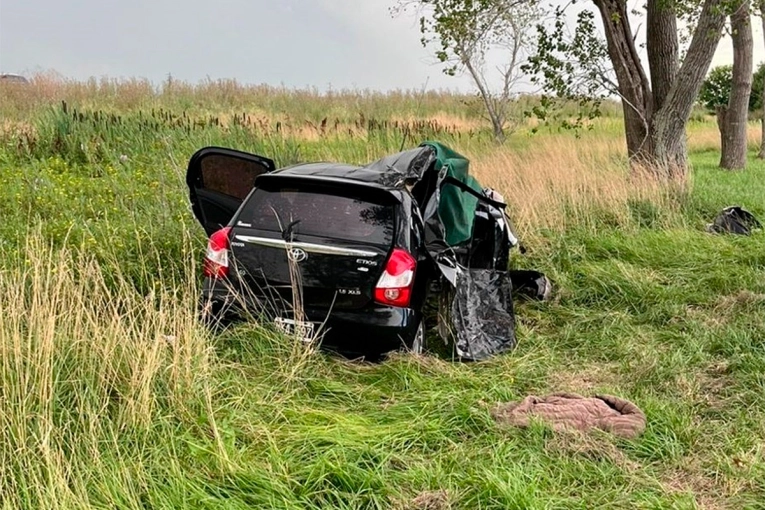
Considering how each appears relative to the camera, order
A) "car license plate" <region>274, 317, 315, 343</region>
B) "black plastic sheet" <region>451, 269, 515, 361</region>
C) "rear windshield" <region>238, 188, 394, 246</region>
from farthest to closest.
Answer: "black plastic sheet" <region>451, 269, 515, 361</region> → "rear windshield" <region>238, 188, 394, 246</region> → "car license plate" <region>274, 317, 315, 343</region>

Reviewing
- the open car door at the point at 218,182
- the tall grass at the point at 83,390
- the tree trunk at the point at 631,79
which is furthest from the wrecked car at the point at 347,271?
the tree trunk at the point at 631,79

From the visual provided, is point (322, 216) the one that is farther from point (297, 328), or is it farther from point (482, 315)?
point (482, 315)

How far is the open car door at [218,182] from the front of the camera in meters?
5.61

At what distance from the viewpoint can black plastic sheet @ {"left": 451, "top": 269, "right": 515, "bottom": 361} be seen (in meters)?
4.76

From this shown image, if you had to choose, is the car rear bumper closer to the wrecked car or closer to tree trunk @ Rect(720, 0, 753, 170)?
the wrecked car

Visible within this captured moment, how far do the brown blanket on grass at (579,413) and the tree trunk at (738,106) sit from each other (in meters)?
12.9

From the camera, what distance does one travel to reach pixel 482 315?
5.00 meters

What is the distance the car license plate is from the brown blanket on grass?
1.36m

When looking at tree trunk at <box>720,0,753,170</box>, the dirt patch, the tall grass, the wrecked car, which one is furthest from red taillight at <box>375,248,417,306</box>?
tree trunk at <box>720,0,753,170</box>

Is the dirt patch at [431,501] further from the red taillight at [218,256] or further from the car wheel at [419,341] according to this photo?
the red taillight at [218,256]

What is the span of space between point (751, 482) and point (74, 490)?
3.11 meters

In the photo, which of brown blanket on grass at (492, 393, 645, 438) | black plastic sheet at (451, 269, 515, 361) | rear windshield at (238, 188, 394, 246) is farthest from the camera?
black plastic sheet at (451, 269, 515, 361)

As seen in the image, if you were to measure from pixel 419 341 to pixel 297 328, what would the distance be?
3.07 ft

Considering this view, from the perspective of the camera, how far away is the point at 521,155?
12.4m
